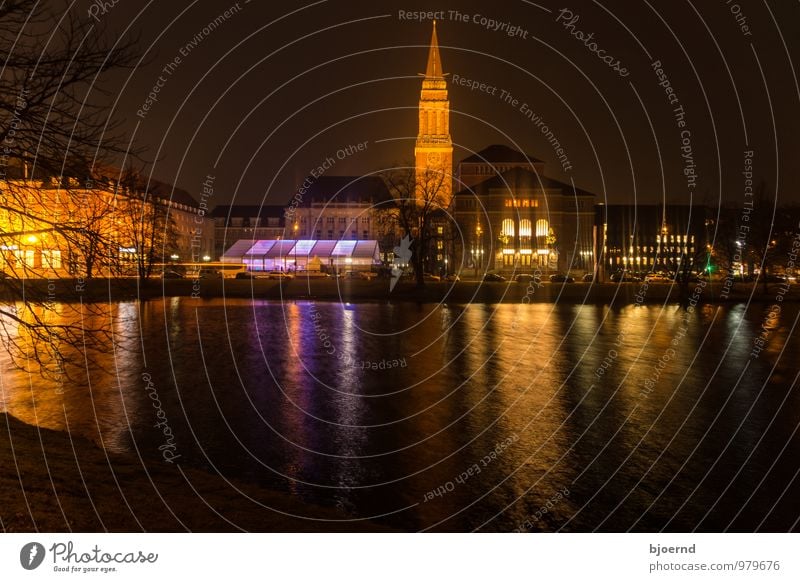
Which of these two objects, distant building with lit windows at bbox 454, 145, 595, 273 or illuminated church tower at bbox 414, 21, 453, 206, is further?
illuminated church tower at bbox 414, 21, 453, 206

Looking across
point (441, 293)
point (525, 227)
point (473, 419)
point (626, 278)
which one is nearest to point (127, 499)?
point (473, 419)

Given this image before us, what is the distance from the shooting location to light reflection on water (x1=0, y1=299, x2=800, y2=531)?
10000mm

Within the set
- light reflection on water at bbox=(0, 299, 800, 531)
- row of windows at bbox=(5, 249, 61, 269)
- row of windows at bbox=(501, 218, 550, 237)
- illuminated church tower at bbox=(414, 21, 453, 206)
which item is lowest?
light reflection on water at bbox=(0, 299, 800, 531)

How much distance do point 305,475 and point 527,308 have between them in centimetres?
3812

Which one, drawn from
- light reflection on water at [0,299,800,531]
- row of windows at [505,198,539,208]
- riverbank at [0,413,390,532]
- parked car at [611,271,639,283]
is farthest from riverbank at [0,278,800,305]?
row of windows at [505,198,539,208]

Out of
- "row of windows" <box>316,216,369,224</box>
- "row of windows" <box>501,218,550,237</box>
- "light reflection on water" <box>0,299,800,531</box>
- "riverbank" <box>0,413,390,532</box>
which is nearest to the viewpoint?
"riverbank" <box>0,413,390,532</box>

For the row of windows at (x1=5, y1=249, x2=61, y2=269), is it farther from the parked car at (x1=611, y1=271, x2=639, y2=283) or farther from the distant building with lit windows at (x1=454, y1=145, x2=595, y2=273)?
the distant building with lit windows at (x1=454, y1=145, x2=595, y2=273)

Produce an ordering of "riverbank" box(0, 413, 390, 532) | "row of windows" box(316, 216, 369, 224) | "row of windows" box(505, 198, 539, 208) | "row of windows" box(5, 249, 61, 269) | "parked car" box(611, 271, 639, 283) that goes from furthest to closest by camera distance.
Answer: "row of windows" box(316, 216, 369, 224), "row of windows" box(505, 198, 539, 208), "parked car" box(611, 271, 639, 283), "row of windows" box(5, 249, 61, 269), "riverbank" box(0, 413, 390, 532)

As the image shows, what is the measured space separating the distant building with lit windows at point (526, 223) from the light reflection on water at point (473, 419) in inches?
3238

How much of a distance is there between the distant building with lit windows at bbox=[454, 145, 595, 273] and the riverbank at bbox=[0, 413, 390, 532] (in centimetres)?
9929

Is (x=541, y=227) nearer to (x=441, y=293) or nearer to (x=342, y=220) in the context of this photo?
(x=441, y=293)

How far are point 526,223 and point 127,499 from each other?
4312 inches

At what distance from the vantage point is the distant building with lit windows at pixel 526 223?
11106 cm

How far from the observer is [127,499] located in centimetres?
866
